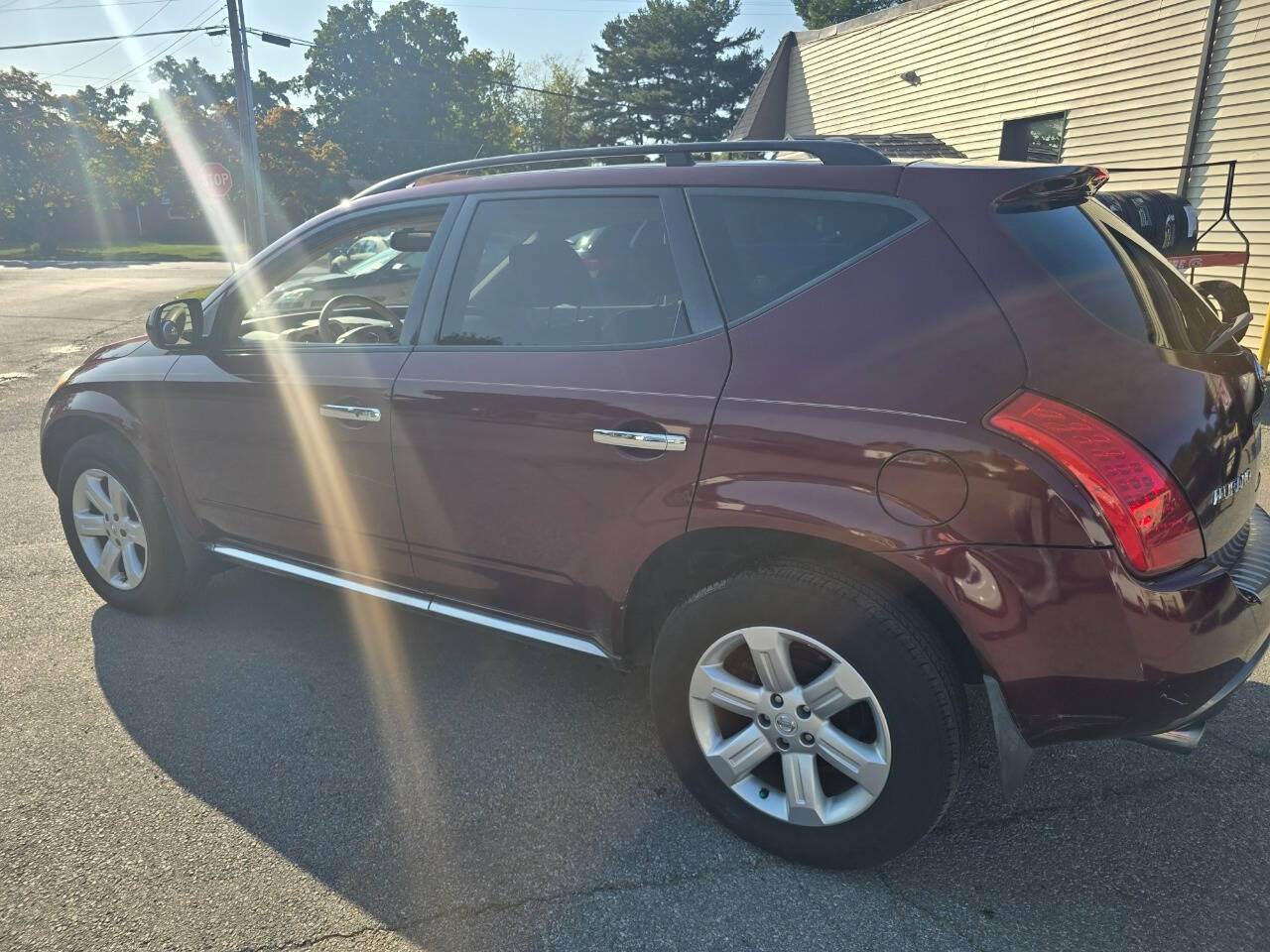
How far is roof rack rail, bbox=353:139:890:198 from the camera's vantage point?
7.61 ft

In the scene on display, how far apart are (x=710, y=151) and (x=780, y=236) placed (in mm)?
425

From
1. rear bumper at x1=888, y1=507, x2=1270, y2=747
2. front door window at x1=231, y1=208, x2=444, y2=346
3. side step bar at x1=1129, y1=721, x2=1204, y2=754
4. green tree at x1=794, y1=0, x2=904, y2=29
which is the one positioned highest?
green tree at x1=794, y1=0, x2=904, y2=29

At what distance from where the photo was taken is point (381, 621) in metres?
3.80

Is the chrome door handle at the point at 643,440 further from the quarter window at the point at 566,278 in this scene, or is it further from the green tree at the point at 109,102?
the green tree at the point at 109,102

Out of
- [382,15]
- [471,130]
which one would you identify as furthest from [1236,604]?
[382,15]

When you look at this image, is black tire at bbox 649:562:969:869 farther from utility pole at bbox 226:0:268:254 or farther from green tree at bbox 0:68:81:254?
green tree at bbox 0:68:81:254

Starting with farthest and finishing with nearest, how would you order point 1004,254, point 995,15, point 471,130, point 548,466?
1. point 471,130
2. point 995,15
3. point 548,466
4. point 1004,254

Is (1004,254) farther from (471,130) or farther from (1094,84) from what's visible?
(471,130)

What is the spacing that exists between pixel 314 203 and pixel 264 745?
4788 centimetres

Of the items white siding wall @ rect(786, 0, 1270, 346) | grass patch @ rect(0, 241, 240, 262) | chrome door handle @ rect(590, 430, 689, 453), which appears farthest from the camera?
grass patch @ rect(0, 241, 240, 262)

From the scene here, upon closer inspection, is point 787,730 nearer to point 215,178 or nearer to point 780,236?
point 780,236

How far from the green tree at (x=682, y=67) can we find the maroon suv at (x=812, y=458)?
52540 millimetres

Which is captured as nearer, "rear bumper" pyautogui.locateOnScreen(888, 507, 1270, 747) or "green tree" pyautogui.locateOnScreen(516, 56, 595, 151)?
"rear bumper" pyautogui.locateOnScreen(888, 507, 1270, 747)

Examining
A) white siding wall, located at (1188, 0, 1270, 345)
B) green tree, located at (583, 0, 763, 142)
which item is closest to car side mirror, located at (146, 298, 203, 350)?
white siding wall, located at (1188, 0, 1270, 345)
